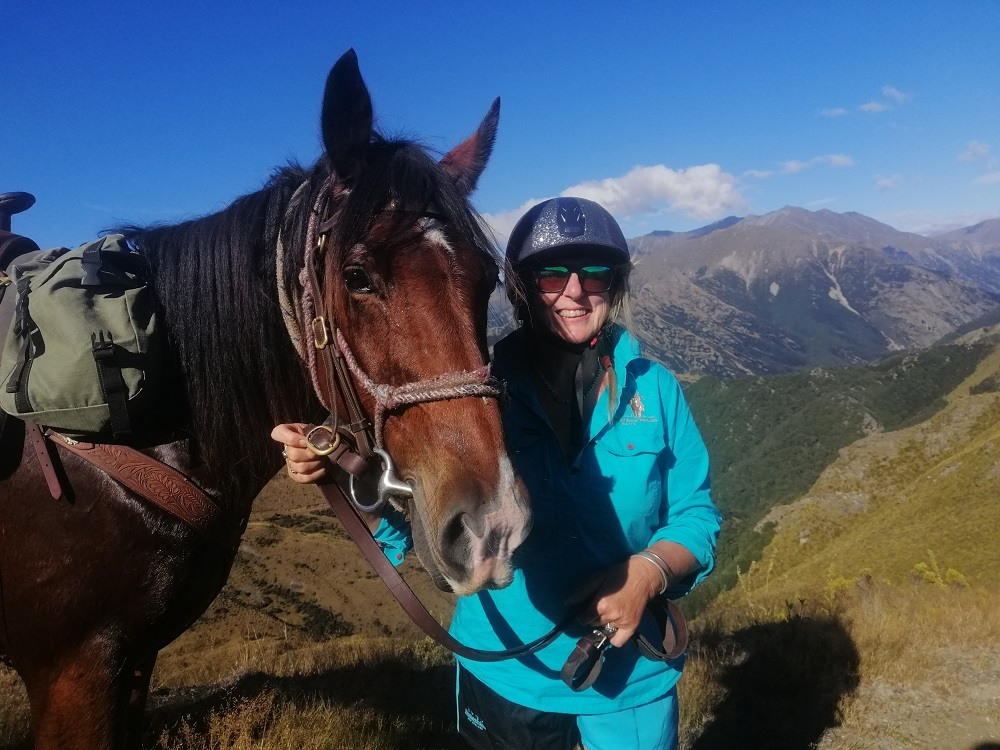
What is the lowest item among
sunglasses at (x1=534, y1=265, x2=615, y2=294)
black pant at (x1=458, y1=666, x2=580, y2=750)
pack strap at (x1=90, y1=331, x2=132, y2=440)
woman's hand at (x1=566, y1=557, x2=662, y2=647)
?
black pant at (x1=458, y1=666, x2=580, y2=750)

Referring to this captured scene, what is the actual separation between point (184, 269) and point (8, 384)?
0.64 metres

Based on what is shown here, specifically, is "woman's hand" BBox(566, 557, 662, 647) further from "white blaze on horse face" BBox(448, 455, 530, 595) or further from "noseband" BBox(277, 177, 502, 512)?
"noseband" BBox(277, 177, 502, 512)

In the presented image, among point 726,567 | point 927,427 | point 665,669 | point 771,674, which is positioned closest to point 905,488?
point 927,427

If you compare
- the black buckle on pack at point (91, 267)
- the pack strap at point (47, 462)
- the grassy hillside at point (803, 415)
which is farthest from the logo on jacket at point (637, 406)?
the grassy hillside at point (803, 415)

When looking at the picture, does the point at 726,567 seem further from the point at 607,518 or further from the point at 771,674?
the point at 607,518

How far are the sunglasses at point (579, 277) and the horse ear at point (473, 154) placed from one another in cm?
47

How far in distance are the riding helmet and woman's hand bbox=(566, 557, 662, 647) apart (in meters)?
1.20

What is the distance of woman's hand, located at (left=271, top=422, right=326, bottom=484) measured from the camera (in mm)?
1734

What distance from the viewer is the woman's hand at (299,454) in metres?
1.73

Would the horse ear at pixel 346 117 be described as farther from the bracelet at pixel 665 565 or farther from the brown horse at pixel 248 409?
the bracelet at pixel 665 565

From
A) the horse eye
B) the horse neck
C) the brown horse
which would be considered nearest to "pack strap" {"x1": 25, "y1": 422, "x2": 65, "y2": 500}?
the brown horse

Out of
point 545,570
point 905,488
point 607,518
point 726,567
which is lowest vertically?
point 726,567

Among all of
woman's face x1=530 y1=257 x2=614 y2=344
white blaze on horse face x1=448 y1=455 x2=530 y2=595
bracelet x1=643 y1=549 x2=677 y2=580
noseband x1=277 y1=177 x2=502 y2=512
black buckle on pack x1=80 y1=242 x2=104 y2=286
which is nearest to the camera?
white blaze on horse face x1=448 y1=455 x2=530 y2=595

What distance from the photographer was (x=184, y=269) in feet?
6.67
